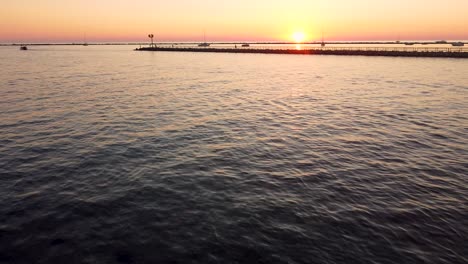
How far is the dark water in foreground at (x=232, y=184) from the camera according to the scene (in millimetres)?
11188

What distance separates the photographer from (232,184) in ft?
53.9

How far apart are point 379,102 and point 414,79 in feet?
82.4

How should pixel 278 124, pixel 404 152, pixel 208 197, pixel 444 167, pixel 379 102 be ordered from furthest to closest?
pixel 379 102 → pixel 278 124 → pixel 404 152 → pixel 444 167 → pixel 208 197

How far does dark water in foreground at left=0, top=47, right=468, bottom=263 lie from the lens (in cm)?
1119

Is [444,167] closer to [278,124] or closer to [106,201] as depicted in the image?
[278,124]

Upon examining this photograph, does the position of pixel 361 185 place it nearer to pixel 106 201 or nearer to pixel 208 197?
pixel 208 197

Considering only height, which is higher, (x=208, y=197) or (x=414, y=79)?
(x=414, y=79)

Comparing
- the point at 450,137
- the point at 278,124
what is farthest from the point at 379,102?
the point at 278,124

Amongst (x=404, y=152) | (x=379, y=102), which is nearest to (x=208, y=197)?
(x=404, y=152)

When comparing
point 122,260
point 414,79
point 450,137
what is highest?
point 414,79

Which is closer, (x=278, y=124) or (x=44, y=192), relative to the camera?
(x=44, y=192)

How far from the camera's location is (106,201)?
47.3 ft

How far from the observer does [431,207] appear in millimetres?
13969

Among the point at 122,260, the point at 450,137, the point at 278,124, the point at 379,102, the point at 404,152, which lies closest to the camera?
the point at 122,260
